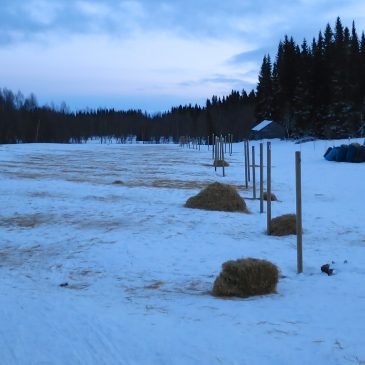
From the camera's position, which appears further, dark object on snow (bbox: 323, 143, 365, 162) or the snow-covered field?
dark object on snow (bbox: 323, 143, 365, 162)

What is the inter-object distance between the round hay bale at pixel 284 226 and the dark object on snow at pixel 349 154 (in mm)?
21417

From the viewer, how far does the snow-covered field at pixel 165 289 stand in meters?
4.45

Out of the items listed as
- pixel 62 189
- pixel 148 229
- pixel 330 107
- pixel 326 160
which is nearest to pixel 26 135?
pixel 330 107

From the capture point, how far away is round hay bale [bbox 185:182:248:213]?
12.5m

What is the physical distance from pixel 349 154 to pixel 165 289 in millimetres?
25841

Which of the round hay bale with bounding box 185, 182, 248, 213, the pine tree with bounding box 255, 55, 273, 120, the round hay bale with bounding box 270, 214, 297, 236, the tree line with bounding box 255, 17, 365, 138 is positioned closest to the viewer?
the round hay bale with bounding box 270, 214, 297, 236

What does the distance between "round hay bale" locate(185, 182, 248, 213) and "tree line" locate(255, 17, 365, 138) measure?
48.8 meters

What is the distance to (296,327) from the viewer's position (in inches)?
195

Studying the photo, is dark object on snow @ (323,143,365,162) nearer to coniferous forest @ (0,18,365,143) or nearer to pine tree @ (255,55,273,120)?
coniferous forest @ (0,18,365,143)

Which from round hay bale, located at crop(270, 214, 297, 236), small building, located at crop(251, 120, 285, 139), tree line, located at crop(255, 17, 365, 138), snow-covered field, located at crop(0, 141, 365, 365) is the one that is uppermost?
tree line, located at crop(255, 17, 365, 138)

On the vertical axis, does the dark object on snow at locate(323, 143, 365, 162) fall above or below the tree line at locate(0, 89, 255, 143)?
below

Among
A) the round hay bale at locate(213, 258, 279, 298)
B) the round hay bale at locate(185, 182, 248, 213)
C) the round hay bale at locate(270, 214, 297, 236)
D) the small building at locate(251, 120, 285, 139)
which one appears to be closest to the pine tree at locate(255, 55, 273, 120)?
the small building at locate(251, 120, 285, 139)

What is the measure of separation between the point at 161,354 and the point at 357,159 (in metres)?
27.4

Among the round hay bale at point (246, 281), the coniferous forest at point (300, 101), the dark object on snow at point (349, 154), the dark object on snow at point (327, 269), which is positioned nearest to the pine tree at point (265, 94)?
the coniferous forest at point (300, 101)
